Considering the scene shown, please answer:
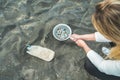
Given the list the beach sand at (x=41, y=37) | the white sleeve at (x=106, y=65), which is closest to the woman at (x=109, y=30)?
the white sleeve at (x=106, y=65)

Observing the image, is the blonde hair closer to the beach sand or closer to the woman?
the woman

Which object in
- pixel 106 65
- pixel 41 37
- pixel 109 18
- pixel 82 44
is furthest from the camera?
pixel 41 37

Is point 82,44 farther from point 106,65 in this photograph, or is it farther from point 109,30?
point 109,30

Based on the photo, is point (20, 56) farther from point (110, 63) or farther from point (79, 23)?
point (110, 63)

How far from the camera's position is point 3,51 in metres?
3.17

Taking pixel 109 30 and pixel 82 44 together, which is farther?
pixel 82 44

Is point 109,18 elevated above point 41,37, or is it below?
above

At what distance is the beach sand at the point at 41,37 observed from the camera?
2959 millimetres

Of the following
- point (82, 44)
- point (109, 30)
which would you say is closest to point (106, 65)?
point (109, 30)

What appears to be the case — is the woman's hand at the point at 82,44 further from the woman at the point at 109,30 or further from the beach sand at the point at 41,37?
the beach sand at the point at 41,37

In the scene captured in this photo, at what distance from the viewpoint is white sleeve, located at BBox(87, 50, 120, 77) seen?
221 cm

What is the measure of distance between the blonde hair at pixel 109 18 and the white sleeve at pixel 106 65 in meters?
0.15

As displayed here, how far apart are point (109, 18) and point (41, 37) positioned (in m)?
1.45

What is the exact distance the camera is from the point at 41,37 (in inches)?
130
